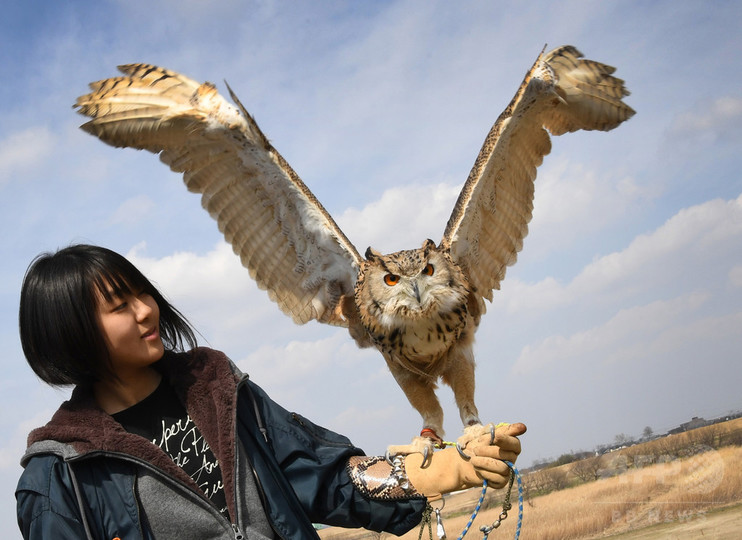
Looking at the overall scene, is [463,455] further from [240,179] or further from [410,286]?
[240,179]

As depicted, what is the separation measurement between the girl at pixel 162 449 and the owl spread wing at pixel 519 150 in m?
1.57

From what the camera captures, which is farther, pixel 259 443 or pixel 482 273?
pixel 482 273

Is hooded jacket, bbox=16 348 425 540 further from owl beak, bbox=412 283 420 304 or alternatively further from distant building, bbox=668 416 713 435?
distant building, bbox=668 416 713 435

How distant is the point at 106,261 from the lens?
5.15ft

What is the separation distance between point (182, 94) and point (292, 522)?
2.10m

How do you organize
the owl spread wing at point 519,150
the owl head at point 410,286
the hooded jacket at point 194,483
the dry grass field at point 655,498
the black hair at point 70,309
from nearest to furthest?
the hooded jacket at point 194,483
the black hair at point 70,309
the owl head at point 410,286
the owl spread wing at point 519,150
the dry grass field at point 655,498

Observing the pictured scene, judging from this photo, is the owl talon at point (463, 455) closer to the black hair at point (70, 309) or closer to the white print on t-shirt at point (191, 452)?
the white print on t-shirt at point (191, 452)

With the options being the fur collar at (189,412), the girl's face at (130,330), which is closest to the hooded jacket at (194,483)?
the fur collar at (189,412)

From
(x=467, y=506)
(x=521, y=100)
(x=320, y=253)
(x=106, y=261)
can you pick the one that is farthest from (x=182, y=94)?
(x=467, y=506)

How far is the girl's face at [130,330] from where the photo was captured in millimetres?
1524

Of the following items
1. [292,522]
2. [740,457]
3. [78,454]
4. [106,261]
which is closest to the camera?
[78,454]

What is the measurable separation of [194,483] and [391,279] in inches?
57.8

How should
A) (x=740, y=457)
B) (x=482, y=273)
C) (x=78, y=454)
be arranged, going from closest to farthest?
(x=78, y=454) → (x=482, y=273) → (x=740, y=457)

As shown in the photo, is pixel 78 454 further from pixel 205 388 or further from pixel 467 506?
pixel 467 506
